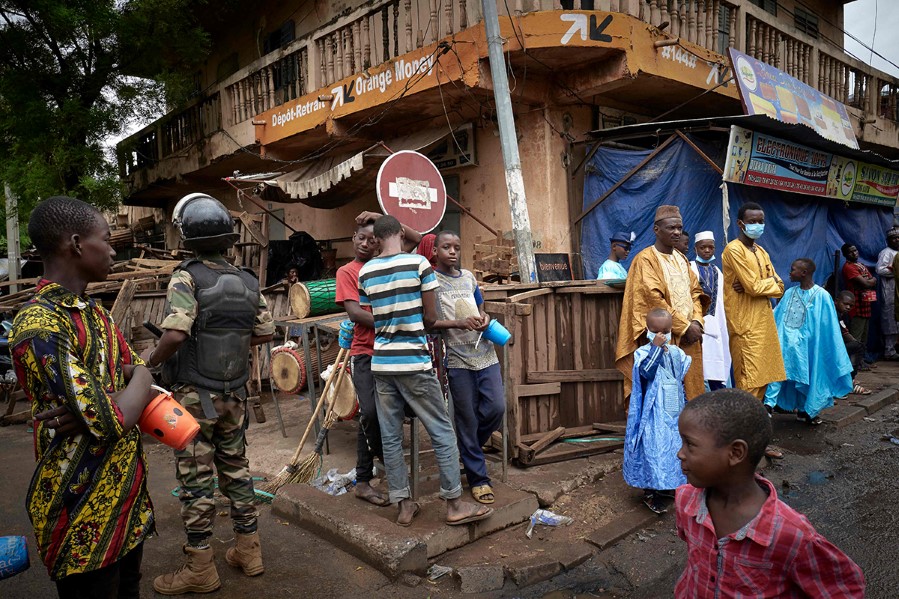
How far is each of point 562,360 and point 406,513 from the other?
6.84 feet

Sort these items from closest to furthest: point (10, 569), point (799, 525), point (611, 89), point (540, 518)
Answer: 1. point (799, 525)
2. point (10, 569)
3. point (540, 518)
4. point (611, 89)

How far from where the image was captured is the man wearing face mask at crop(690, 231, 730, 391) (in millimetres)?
5160

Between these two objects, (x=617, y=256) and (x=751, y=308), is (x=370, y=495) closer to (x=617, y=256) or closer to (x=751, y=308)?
(x=751, y=308)

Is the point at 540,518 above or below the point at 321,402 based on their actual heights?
below

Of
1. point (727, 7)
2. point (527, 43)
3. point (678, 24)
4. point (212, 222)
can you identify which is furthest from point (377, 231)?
point (727, 7)

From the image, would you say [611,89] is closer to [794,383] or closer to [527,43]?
[527,43]

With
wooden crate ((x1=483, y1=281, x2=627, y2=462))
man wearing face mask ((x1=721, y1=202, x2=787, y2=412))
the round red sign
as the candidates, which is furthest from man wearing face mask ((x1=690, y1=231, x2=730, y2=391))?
the round red sign

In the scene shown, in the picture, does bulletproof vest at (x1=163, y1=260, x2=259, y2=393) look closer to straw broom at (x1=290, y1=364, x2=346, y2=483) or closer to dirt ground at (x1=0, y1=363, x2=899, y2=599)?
dirt ground at (x1=0, y1=363, x2=899, y2=599)

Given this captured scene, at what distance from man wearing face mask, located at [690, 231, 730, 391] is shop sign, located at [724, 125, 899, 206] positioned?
2.05 meters

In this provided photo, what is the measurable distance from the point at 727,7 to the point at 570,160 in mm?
3677

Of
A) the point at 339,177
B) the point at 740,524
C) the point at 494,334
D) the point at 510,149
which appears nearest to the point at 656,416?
the point at 494,334

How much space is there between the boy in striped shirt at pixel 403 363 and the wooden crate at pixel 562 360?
1.24 metres

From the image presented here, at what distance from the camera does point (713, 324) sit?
518 centimetres

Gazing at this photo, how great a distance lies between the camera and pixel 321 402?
15.9 feet
